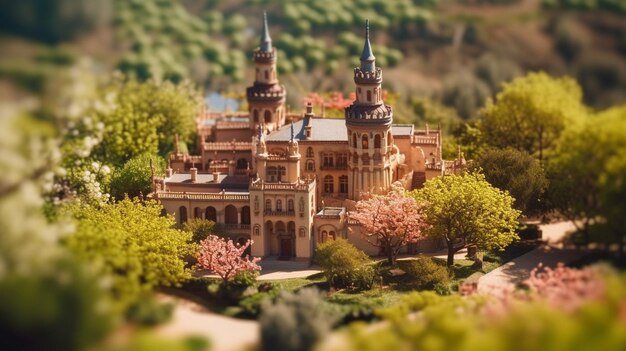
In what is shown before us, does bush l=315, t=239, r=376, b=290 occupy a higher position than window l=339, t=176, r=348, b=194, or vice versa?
window l=339, t=176, r=348, b=194

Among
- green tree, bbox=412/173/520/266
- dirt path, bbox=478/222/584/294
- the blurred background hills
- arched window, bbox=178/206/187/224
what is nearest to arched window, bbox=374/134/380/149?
green tree, bbox=412/173/520/266

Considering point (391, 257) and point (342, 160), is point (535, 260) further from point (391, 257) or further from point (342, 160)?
point (342, 160)

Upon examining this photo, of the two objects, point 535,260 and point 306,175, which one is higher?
point 306,175

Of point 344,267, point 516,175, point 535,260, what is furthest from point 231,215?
point 535,260

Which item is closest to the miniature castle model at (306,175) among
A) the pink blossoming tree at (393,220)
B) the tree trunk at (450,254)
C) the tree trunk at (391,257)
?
the pink blossoming tree at (393,220)

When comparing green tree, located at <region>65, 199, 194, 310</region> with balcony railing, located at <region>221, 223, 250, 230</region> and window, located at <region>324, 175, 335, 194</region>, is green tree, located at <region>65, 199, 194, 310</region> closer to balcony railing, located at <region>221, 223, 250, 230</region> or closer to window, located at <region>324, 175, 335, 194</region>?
balcony railing, located at <region>221, 223, 250, 230</region>

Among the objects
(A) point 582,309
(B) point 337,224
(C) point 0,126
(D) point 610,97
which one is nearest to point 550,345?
(A) point 582,309
